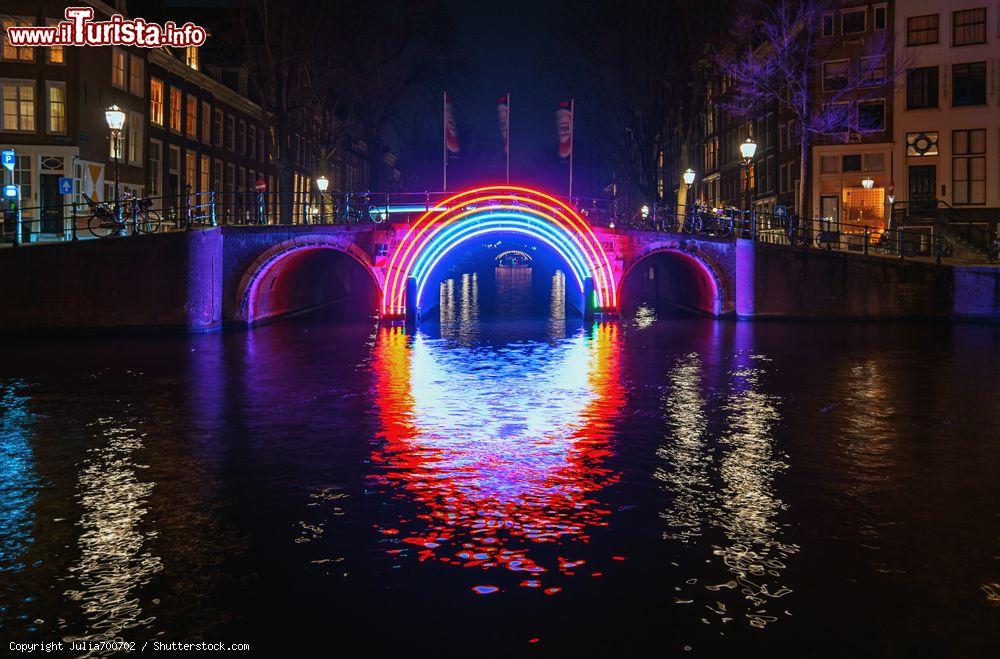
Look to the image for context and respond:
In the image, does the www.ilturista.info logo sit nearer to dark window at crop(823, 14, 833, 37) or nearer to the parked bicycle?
the parked bicycle

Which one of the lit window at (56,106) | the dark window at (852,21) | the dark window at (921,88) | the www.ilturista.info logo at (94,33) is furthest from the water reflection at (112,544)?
the dark window at (852,21)

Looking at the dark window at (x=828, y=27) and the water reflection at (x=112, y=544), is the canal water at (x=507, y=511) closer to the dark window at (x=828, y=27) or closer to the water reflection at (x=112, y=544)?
the water reflection at (x=112, y=544)

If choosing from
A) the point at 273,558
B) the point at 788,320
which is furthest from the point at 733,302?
the point at 273,558

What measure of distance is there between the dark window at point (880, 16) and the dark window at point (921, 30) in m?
1.04

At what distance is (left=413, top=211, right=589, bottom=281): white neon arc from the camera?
37281mm

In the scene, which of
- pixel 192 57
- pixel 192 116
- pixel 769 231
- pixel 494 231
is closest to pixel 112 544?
pixel 494 231

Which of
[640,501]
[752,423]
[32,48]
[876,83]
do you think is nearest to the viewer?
[640,501]

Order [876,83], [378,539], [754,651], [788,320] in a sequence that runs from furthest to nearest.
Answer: [876,83] → [788,320] → [378,539] → [754,651]

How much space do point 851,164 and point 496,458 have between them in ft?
138

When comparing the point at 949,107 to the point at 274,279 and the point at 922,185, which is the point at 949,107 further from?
the point at 274,279

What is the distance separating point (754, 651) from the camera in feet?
22.7

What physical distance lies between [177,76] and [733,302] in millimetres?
27508

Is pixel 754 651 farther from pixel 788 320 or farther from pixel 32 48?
pixel 32 48

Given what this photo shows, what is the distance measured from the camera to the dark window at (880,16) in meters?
48.2
